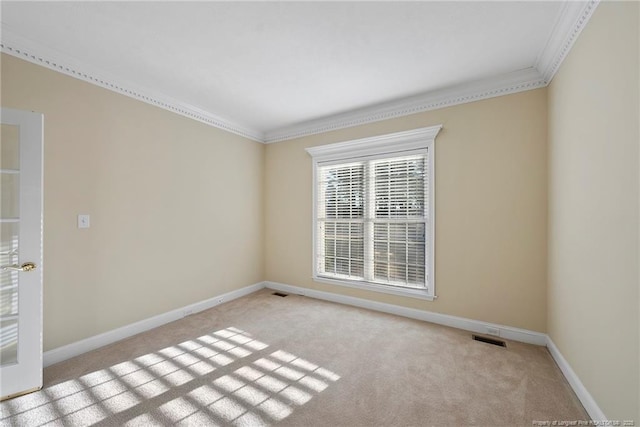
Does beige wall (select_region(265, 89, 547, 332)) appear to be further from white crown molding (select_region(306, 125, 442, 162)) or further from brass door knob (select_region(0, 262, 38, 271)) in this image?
brass door knob (select_region(0, 262, 38, 271))

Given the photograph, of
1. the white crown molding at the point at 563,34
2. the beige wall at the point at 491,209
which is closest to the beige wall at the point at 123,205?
the beige wall at the point at 491,209

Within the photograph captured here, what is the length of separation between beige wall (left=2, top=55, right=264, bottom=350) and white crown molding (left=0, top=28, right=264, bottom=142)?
0.06 meters

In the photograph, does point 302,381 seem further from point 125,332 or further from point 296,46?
point 296,46

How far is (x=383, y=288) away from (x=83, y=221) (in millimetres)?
3370

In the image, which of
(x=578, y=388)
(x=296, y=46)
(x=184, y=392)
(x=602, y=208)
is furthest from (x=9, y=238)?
(x=578, y=388)

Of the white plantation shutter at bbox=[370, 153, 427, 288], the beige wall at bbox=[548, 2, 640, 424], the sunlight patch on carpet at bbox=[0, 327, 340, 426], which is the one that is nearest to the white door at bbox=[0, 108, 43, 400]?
the sunlight patch on carpet at bbox=[0, 327, 340, 426]

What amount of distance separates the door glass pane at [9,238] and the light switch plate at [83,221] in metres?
0.52

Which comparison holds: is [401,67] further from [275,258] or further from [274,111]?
[275,258]

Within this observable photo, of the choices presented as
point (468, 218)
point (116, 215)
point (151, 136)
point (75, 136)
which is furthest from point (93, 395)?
point (468, 218)

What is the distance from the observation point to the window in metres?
3.22

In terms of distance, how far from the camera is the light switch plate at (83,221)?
7.91 ft

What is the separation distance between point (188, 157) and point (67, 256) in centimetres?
161

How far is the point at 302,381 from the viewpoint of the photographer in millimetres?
2014

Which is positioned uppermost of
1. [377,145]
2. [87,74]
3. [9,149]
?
[87,74]
